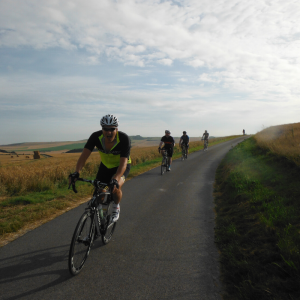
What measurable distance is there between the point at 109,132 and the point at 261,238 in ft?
10.5

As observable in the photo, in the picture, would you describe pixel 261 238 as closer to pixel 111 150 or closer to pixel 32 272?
pixel 111 150

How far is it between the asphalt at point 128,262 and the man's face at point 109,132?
6.37ft

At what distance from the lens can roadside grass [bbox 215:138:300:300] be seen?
305 centimetres

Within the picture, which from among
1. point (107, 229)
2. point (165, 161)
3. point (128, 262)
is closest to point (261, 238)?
point (128, 262)

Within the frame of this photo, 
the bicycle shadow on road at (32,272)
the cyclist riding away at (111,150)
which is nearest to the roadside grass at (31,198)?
the bicycle shadow on road at (32,272)

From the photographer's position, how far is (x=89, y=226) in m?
3.87

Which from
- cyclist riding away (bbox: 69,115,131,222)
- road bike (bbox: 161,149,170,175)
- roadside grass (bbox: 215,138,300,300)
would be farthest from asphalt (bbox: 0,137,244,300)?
road bike (bbox: 161,149,170,175)

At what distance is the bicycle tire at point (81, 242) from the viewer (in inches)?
134

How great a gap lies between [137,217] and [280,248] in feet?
11.1

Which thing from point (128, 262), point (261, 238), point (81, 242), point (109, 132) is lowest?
point (128, 262)

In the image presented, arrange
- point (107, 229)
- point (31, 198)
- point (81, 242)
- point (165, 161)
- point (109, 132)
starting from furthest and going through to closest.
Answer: point (165, 161) → point (31, 198) → point (107, 229) → point (109, 132) → point (81, 242)

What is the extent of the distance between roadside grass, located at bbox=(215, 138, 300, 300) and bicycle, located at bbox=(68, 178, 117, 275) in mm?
1999

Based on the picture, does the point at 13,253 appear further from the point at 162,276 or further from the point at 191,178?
the point at 191,178

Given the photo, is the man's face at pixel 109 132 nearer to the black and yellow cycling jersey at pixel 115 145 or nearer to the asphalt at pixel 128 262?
the black and yellow cycling jersey at pixel 115 145
